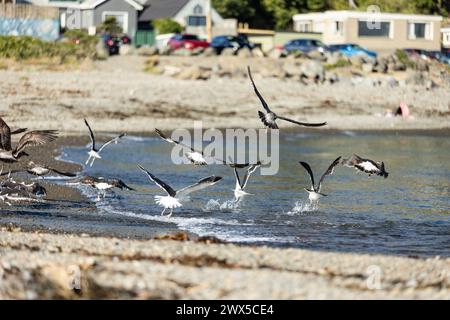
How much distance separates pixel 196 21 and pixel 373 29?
1153 centimetres

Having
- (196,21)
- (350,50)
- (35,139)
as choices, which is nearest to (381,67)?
(350,50)

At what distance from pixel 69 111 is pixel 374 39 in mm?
39472

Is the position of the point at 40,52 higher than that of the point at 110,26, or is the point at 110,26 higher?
the point at 110,26

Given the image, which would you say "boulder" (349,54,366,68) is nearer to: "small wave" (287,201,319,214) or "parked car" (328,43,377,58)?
"parked car" (328,43,377,58)

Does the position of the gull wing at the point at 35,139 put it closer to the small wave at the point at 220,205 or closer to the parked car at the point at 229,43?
the small wave at the point at 220,205

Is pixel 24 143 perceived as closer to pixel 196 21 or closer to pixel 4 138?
pixel 4 138

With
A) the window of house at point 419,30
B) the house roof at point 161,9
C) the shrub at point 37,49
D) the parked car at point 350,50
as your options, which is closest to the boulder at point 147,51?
the shrub at point 37,49

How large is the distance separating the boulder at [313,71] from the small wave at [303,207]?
25.7m

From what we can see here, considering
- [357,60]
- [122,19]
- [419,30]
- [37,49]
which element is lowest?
[357,60]

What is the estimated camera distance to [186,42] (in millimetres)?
57531

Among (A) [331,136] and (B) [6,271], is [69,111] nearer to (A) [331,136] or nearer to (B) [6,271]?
(A) [331,136]

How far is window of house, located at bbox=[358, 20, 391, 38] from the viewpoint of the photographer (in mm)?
69400
